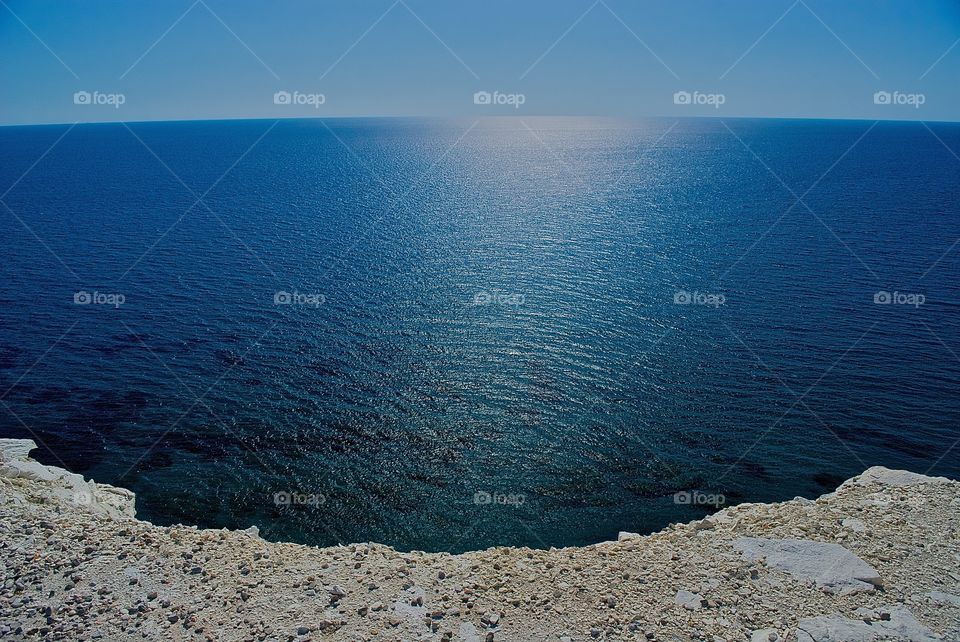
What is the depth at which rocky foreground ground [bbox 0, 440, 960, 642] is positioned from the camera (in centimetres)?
1712

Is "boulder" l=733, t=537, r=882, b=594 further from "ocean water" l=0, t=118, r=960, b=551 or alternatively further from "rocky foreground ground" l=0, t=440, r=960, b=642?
"ocean water" l=0, t=118, r=960, b=551

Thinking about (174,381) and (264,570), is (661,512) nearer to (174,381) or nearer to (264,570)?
(264,570)

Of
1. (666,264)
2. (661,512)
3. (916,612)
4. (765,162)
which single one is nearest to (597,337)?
(661,512)

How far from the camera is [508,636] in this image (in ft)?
56.0

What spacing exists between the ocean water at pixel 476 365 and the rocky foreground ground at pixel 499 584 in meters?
5.85

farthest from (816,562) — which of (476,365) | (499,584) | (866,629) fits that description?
(476,365)

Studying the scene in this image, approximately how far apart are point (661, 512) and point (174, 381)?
32527 millimetres

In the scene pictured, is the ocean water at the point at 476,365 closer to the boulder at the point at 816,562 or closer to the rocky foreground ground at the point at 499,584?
the rocky foreground ground at the point at 499,584

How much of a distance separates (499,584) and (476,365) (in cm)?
2250

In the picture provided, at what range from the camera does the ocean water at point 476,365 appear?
29.7 metres

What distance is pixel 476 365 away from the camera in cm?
4100

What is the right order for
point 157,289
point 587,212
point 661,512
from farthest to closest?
point 587,212
point 157,289
point 661,512

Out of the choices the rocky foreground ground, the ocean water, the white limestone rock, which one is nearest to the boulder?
the rocky foreground ground

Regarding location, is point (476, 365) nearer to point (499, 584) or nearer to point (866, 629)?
point (499, 584)
